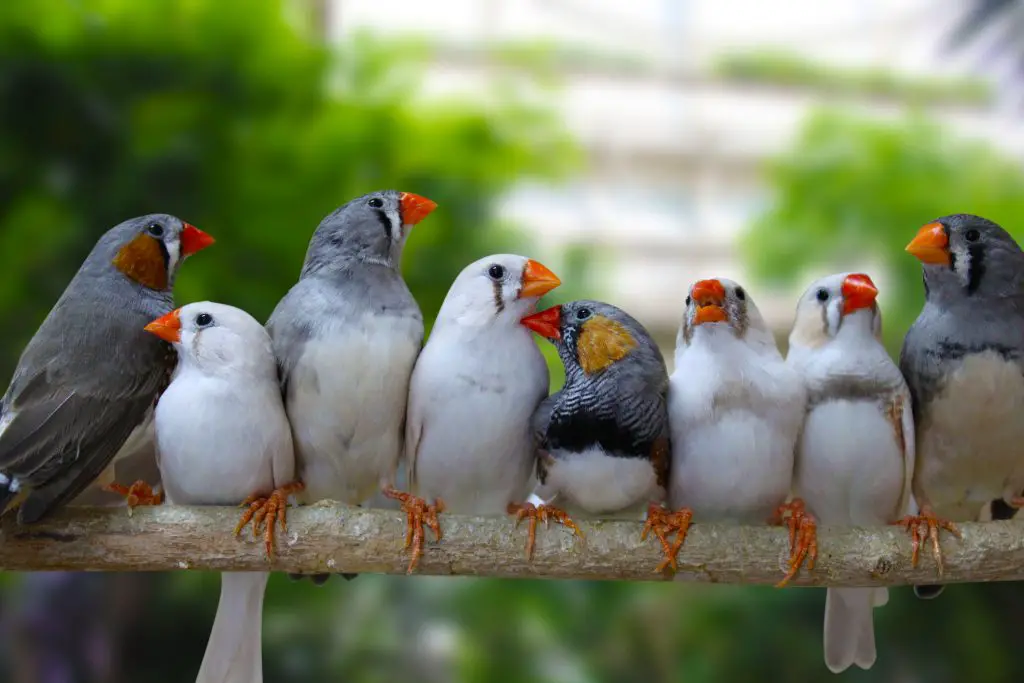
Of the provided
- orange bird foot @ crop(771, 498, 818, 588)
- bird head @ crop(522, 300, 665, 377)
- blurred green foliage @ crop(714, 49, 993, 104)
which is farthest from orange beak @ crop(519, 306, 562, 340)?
blurred green foliage @ crop(714, 49, 993, 104)

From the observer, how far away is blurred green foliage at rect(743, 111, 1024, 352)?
180 inches

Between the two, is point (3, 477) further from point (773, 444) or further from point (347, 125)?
point (347, 125)

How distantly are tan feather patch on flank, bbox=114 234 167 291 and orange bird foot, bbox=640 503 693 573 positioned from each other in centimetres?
127

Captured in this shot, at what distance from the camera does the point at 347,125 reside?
4.34m

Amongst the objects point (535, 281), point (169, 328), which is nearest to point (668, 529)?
point (535, 281)

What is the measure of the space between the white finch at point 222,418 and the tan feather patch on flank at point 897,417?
136 cm

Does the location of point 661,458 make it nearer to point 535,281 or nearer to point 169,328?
point 535,281

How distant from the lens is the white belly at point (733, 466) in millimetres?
2043

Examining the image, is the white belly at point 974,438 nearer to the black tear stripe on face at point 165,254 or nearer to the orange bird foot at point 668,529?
the orange bird foot at point 668,529

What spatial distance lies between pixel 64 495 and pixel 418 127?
294cm

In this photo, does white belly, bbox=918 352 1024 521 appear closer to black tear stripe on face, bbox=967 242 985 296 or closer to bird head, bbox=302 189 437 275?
black tear stripe on face, bbox=967 242 985 296

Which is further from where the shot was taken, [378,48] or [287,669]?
[378,48]

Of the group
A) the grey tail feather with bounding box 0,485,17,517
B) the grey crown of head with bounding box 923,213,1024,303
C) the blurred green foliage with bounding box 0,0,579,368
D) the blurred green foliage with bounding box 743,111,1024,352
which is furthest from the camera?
the blurred green foliage with bounding box 743,111,1024,352

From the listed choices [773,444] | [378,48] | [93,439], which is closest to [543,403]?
[773,444]
